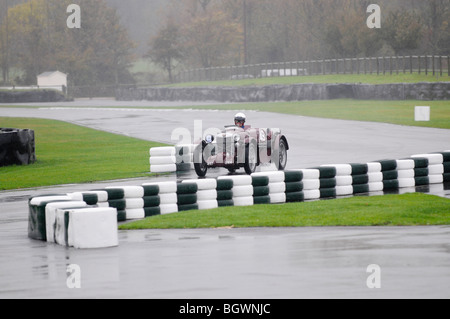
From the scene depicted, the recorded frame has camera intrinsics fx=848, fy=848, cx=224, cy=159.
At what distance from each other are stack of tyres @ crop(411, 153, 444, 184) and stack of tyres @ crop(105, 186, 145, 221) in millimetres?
6494

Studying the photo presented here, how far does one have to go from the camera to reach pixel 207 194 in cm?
1442

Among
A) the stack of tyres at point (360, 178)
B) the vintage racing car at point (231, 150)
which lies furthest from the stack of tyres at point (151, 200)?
the vintage racing car at point (231, 150)

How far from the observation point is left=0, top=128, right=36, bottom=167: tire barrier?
2288 cm

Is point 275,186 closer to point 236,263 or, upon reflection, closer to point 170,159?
point 236,263

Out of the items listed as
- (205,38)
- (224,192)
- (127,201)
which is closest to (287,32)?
(205,38)

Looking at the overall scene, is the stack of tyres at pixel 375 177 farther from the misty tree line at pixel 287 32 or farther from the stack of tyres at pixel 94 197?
the misty tree line at pixel 287 32

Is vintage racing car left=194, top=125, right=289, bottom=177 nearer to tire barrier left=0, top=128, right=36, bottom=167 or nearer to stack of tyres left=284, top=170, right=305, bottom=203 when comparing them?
stack of tyres left=284, top=170, right=305, bottom=203

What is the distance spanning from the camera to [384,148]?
24547mm

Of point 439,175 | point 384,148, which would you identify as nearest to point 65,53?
point 384,148

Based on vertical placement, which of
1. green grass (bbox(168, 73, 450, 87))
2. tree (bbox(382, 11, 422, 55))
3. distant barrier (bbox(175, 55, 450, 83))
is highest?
tree (bbox(382, 11, 422, 55))

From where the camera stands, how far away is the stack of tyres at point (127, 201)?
13609 millimetres

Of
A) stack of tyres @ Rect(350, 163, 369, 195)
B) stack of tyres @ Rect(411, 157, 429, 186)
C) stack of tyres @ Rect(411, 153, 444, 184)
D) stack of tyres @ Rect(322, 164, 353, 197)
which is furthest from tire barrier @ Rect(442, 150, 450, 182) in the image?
stack of tyres @ Rect(322, 164, 353, 197)

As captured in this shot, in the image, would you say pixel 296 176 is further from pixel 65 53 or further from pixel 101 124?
pixel 65 53

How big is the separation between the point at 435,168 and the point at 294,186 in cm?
379
